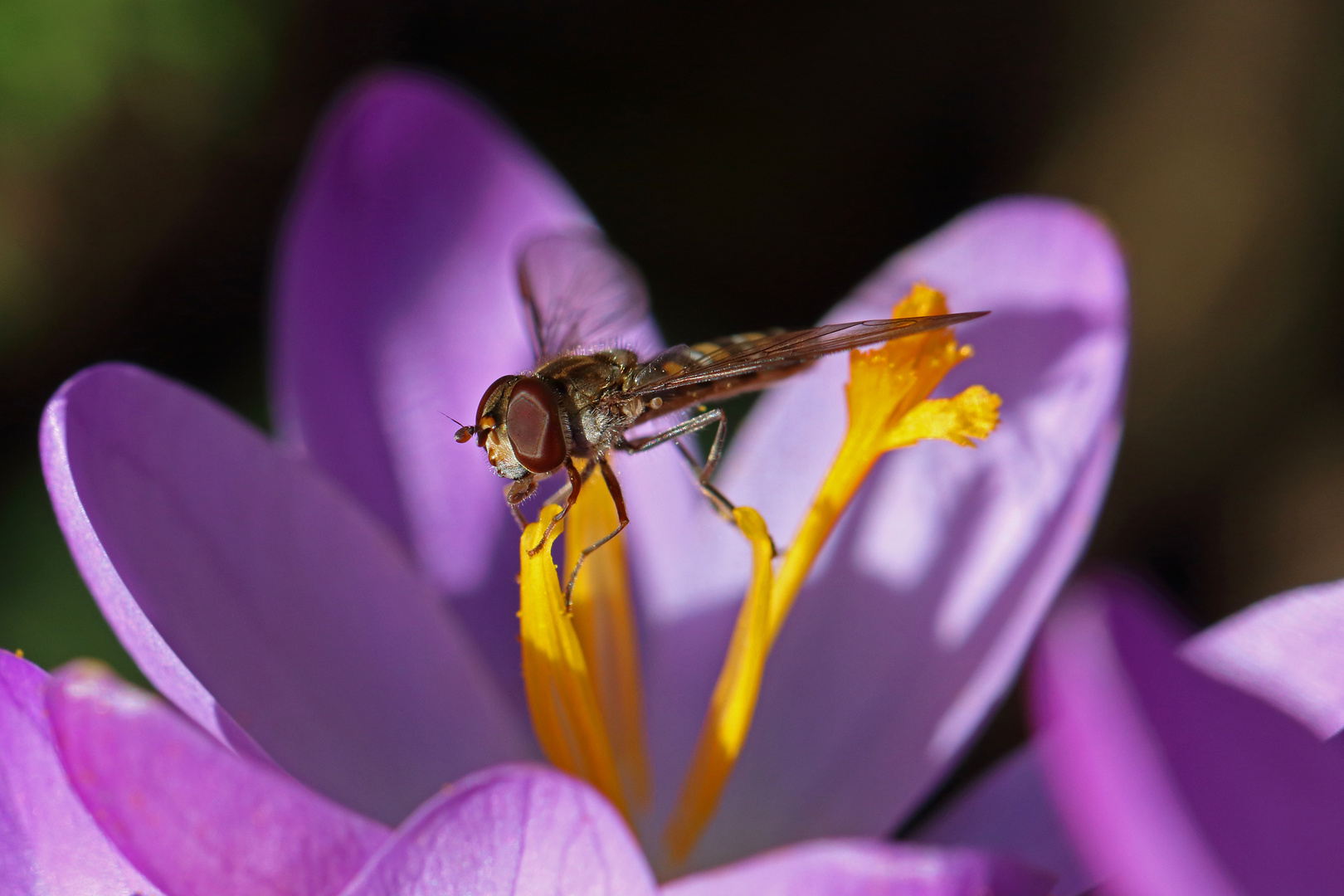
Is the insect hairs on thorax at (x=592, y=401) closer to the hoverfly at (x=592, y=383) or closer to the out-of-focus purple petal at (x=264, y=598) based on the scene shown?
the hoverfly at (x=592, y=383)

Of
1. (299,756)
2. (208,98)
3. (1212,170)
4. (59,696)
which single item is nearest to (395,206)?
(208,98)

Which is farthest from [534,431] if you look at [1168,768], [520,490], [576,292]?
[1168,768]

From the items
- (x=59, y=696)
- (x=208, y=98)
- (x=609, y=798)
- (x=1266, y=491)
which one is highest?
(x=208, y=98)

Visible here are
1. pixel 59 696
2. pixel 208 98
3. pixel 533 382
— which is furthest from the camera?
pixel 208 98

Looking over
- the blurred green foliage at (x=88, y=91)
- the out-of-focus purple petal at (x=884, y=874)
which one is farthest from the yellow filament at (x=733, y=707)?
the blurred green foliage at (x=88, y=91)

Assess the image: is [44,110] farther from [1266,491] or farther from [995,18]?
[1266,491]

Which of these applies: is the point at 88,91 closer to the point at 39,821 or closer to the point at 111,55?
the point at 111,55

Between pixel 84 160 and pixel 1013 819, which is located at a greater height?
pixel 84 160
